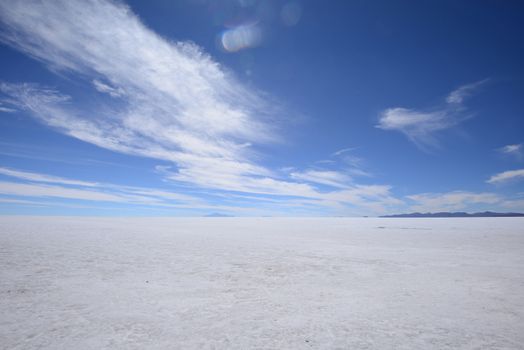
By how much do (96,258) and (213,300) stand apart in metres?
8.60

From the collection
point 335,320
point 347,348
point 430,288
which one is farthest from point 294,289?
point 430,288

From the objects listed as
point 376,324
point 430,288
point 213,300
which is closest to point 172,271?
point 213,300

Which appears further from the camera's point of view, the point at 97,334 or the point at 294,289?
the point at 294,289

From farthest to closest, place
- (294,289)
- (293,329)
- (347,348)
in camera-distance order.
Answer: (294,289) → (293,329) → (347,348)

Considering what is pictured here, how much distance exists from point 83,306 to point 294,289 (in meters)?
5.86

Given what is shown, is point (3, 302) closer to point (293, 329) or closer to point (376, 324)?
point (293, 329)

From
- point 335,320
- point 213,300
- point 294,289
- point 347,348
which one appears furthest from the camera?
point 294,289

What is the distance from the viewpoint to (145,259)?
530 inches

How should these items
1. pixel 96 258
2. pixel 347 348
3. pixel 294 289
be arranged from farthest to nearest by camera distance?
1. pixel 96 258
2. pixel 294 289
3. pixel 347 348

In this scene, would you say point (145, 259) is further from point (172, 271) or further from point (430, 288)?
point (430, 288)

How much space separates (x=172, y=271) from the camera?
11.1m

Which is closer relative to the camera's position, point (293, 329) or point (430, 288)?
point (293, 329)

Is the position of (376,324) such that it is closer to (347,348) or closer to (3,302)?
(347,348)

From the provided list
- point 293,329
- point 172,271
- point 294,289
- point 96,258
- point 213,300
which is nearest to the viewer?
point 293,329
